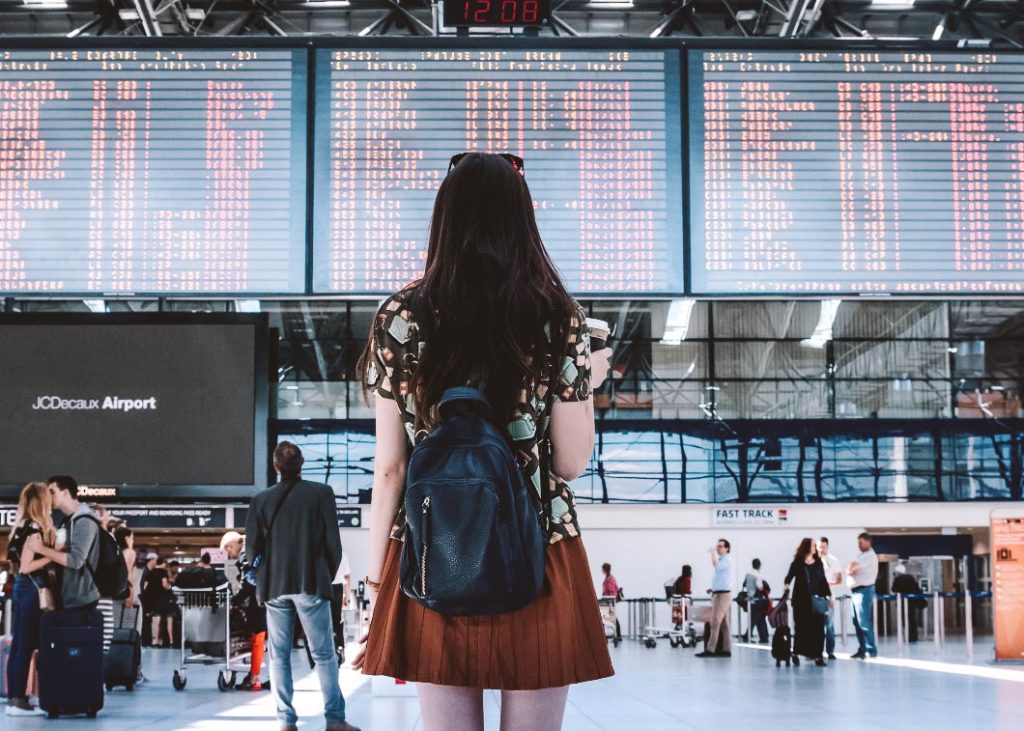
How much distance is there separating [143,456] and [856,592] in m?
8.50

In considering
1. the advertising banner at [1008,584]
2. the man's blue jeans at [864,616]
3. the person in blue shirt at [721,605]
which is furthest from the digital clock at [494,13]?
the man's blue jeans at [864,616]

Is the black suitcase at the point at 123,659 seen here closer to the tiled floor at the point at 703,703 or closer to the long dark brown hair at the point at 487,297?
the tiled floor at the point at 703,703

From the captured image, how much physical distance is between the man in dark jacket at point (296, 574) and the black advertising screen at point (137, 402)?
2.92 m

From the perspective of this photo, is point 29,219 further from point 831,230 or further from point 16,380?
point 831,230

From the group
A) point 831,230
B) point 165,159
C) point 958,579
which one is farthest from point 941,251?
point 958,579

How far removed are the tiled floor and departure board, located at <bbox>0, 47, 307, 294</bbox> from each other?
2966 millimetres

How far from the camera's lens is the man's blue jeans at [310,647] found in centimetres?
599

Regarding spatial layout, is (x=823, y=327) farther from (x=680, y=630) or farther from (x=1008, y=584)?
(x=1008, y=584)

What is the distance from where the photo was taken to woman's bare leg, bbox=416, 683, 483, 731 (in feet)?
5.99

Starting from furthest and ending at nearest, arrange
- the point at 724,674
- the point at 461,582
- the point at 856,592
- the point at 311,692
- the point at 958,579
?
the point at 958,579 < the point at 856,592 < the point at 724,674 < the point at 311,692 < the point at 461,582

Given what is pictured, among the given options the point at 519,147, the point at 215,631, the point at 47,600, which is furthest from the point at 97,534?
the point at 519,147

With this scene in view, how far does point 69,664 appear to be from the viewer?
23.4ft

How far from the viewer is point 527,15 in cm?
828

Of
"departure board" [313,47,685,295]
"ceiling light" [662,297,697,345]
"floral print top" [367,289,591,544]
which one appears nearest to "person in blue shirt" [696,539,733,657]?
"departure board" [313,47,685,295]
